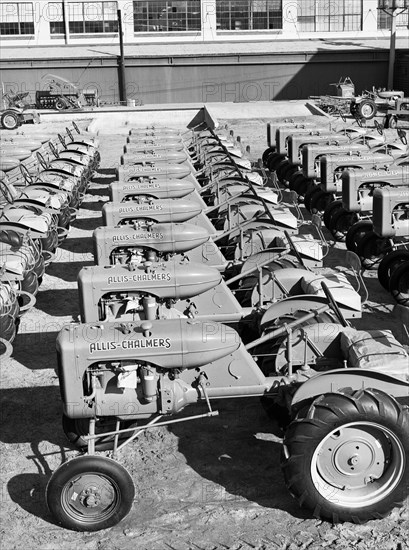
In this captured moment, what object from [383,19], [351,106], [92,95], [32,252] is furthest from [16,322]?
[383,19]

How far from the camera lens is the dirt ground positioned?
15.2 ft

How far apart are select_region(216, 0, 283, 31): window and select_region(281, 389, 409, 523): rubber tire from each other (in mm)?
40063

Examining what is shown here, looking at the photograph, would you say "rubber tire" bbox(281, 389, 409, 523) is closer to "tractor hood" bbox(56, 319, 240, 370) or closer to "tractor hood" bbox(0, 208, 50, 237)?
"tractor hood" bbox(56, 319, 240, 370)

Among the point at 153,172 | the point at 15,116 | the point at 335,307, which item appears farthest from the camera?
the point at 15,116

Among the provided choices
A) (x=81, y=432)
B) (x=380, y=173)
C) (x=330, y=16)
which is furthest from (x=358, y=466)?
(x=330, y=16)

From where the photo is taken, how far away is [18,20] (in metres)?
41.6

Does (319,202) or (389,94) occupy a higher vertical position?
(389,94)

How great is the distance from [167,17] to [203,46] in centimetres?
352

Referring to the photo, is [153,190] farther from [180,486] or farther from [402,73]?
[402,73]

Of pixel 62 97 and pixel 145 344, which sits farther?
pixel 62 97

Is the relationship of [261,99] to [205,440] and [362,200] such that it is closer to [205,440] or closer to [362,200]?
[362,200]

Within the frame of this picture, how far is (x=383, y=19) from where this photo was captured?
4291cm

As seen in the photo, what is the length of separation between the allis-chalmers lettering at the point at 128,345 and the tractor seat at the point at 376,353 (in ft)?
4.15

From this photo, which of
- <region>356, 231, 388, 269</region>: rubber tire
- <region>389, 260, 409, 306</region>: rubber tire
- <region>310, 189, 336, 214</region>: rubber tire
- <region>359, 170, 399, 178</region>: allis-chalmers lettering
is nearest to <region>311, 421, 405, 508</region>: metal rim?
<region>389, 260, 409, 306</region>: rubber tire
